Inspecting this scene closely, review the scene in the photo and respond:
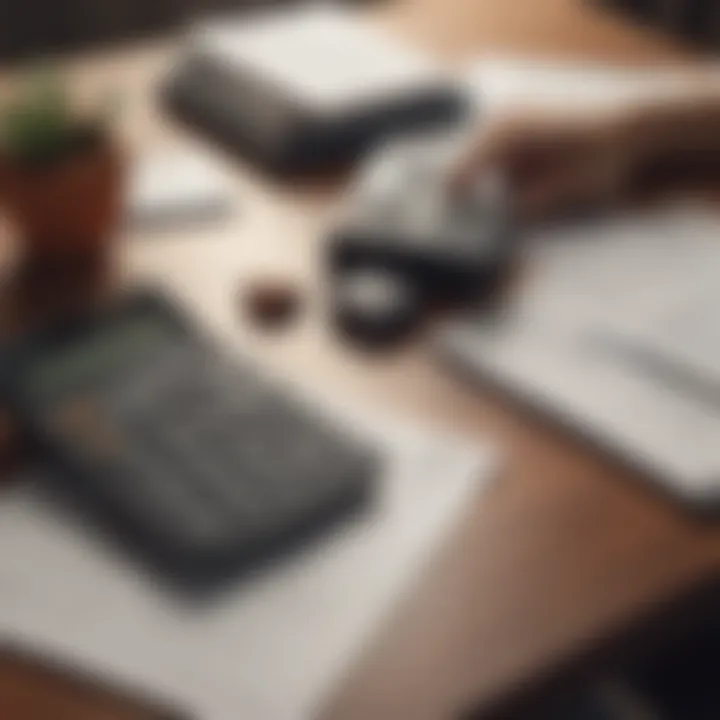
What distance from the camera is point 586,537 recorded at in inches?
30.1

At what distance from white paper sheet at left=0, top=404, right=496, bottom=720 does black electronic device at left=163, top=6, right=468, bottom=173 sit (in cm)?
47

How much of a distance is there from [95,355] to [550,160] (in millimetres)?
439

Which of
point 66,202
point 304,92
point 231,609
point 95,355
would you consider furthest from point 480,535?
point 304,92

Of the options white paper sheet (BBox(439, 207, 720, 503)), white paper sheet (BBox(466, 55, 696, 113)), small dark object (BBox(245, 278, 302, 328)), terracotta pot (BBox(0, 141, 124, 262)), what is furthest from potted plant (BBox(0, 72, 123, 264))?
white paper sheet (BBox(466, 55, 696, 113))

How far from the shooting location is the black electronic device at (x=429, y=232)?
99 cm

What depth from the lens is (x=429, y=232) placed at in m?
1.01

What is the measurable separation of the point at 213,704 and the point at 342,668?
0.06m

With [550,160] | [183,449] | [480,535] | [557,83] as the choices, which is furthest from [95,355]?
[557,83]

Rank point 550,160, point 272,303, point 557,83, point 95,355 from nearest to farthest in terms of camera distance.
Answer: point 95,355 → point 272,303 → point 550,160 → point 557,83

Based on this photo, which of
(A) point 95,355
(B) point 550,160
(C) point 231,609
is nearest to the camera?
(C) point 231,609

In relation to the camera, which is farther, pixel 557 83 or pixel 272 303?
pixel 557 83

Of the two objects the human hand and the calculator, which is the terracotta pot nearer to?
the calculator

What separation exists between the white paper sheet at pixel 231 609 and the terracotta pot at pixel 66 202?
0.86ft

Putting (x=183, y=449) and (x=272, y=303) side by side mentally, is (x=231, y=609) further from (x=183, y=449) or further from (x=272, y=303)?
(x=272, y=303)
